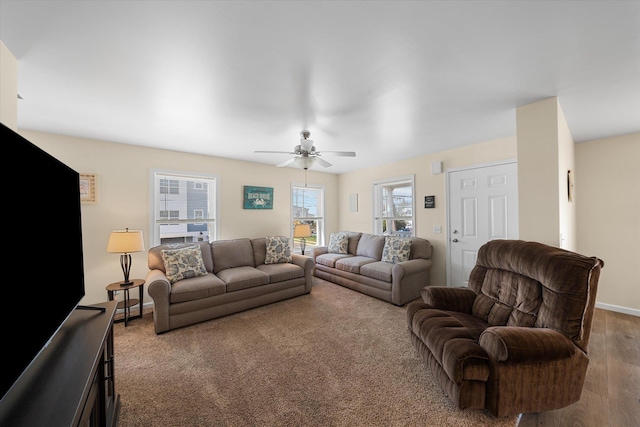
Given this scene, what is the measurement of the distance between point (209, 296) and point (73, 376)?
219cm

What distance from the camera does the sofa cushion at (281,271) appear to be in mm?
3754

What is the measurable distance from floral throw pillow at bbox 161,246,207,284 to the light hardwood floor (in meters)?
3.57

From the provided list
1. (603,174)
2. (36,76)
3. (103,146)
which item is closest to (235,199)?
(103,146)

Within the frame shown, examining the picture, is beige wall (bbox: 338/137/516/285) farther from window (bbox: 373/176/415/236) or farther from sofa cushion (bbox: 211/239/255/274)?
sofa cushion (bbox: 211/239/255/274)

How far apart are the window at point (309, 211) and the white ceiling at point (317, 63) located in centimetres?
263

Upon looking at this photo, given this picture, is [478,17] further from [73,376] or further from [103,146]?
[103,146]

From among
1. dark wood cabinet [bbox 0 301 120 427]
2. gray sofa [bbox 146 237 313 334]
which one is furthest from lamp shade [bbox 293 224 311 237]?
dark wood cabinet [bbox 0 301 120 427]

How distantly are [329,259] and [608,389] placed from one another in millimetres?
3631

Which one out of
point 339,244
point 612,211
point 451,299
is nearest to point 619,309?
point 612,211

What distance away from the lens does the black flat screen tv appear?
2.64 ft

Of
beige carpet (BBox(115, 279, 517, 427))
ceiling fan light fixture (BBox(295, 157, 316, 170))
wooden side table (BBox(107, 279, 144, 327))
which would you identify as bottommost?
beige carpet (BBox(115, 279, 517, 427))

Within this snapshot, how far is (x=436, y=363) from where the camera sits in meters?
1.85

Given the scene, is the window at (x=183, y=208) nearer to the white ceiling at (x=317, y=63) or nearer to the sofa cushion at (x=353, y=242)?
the white ceiling at (x=317, y=63)

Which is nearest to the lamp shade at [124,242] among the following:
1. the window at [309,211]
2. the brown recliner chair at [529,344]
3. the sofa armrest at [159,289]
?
the sofa armrest at [159,289]
